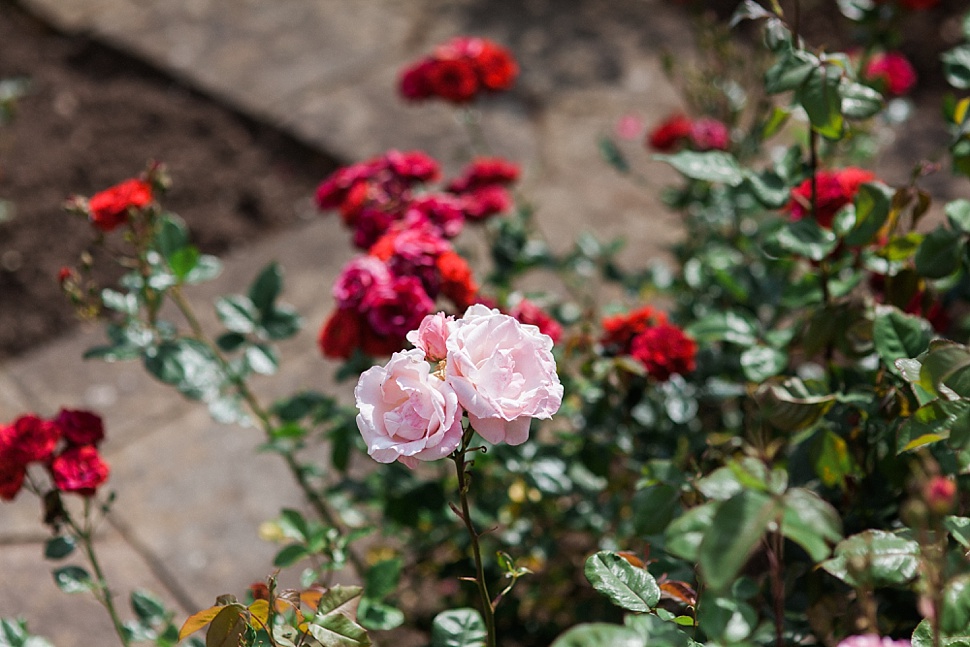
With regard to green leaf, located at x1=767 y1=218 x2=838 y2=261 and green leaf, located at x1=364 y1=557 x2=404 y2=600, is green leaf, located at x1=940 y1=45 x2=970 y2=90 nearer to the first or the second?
green leaf, located at x1=767 y1=218 x2=838 y2=261

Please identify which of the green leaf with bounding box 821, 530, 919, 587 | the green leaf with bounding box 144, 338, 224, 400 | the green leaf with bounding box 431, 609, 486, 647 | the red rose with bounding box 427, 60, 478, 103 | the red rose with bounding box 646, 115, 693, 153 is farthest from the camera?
the red rose with bounding box 646, 115, 693, 153

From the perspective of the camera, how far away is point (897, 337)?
1.08 m

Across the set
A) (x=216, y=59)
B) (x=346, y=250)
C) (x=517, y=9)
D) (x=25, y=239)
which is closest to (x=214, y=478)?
(x=346, y=250)

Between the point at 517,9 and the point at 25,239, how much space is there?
181cm

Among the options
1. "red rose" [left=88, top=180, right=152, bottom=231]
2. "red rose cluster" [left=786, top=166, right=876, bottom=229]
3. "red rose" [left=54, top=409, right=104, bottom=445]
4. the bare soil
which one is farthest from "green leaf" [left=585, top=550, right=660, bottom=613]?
the bare soil

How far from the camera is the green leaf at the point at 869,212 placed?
3.76 ft

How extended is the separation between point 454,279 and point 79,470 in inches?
21.2

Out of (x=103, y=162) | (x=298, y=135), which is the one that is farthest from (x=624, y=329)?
(x=103, y=162)

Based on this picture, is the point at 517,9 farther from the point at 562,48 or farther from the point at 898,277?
the point at 898,277

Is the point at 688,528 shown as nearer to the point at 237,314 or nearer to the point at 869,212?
the point at 869,212

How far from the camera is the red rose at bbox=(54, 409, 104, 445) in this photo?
1239 millimetres

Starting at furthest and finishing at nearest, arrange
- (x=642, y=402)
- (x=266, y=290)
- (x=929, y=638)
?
1. (x=642, y=402)
2. (x=266, y=290)
3. (x=929, y=638)

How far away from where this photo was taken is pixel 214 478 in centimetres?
205

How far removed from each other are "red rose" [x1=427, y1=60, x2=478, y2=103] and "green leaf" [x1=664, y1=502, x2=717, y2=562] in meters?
1.25
